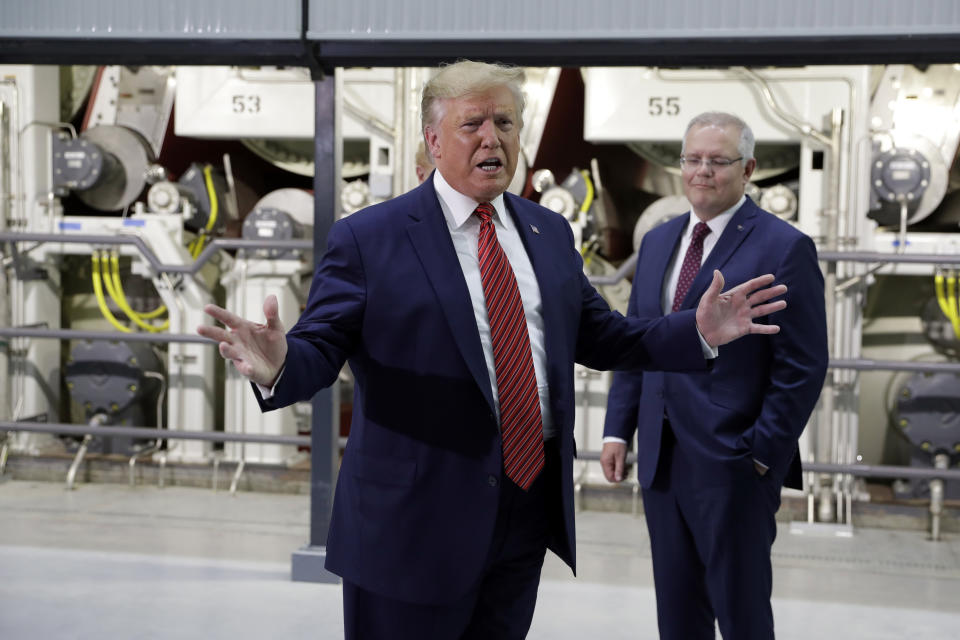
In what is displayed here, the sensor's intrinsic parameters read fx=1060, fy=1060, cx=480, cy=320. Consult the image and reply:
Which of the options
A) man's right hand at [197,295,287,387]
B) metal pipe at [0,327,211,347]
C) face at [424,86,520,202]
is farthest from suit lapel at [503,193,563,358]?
metal pipe at [0,327,211,347]

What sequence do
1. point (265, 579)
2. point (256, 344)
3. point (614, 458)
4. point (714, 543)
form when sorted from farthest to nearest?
1. point (265, 579)
2. point (614, 458)
3. point (714, 543)
4. point (256, 344)

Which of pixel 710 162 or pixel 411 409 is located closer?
pixel 411 409

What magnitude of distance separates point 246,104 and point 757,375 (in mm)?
3435

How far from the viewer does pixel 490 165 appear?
173 centimetres

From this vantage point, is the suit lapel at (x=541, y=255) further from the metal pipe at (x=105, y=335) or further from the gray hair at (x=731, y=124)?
the metal pipe at (x=105, y=335)

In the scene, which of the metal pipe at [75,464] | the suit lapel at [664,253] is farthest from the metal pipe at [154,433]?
the suit lapel at [664,253]

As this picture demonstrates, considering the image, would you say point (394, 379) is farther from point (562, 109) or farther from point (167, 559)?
point (562, 109)

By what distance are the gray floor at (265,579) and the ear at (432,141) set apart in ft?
5.93

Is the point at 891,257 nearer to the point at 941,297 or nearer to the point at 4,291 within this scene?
the point at 941,297

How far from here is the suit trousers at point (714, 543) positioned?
7.62 feet

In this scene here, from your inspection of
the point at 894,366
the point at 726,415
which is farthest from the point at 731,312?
the point at 894,366

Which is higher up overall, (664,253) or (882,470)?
(664,253)

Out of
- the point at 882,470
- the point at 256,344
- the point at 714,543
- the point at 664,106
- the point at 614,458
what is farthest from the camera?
the point at 664,106

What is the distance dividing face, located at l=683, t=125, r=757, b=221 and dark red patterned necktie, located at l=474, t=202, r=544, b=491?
83cm
